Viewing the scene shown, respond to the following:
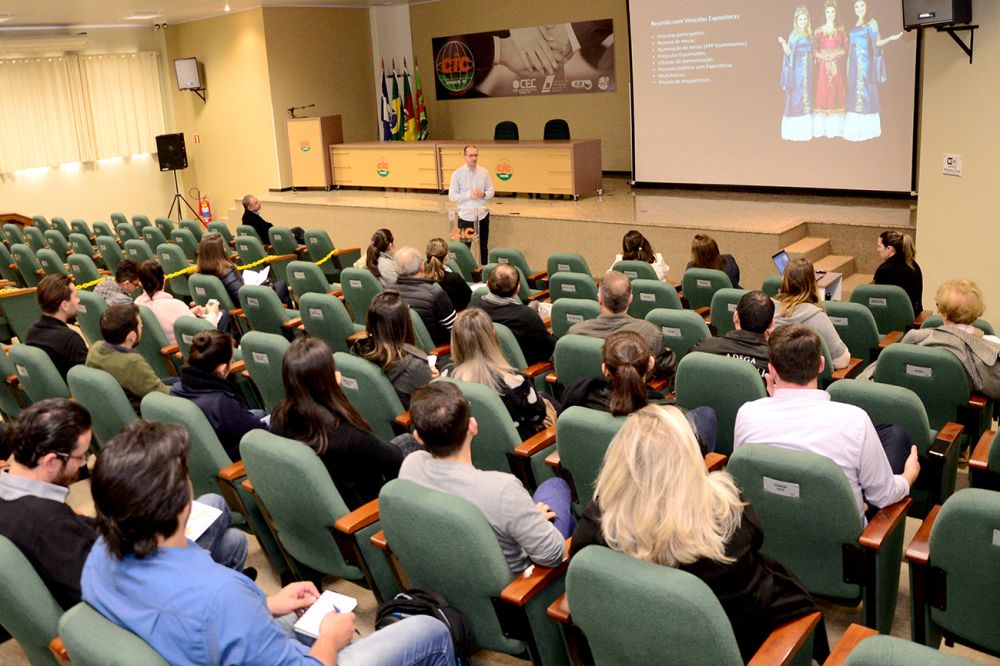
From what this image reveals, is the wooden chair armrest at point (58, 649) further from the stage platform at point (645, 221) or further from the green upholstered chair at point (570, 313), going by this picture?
the stage platform at point (645, 221)

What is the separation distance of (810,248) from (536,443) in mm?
5895

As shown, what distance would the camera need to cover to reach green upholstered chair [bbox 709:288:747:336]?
16.8 feet

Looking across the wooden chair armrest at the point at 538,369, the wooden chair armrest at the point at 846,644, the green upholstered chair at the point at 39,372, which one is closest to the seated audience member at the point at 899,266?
the wooden chair armrest at the point at 538,369

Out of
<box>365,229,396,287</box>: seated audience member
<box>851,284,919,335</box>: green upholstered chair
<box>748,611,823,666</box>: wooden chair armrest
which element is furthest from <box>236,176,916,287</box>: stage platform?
<box>748,611,823,666</box>: wooden chair armrest

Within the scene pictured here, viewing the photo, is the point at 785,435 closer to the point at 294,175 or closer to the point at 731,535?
the point at 731,535

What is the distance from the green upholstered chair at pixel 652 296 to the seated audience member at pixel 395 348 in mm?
1736

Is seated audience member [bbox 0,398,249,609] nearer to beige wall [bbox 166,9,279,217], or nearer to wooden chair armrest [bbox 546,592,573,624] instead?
wooden chair armrest [bbox 546,592,573,624]

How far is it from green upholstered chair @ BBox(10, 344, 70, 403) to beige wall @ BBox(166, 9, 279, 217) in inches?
412

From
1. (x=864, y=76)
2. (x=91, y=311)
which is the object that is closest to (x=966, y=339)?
(x=91, y=311)

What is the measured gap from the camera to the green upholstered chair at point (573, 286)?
19.3ft

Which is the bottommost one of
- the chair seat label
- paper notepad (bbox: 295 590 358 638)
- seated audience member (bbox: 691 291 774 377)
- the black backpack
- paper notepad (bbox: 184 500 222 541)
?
the black backpack

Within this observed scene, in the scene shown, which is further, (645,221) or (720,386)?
(645,221)

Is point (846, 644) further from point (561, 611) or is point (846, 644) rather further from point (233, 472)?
point (233, 472)

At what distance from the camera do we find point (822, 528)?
2619 mm
